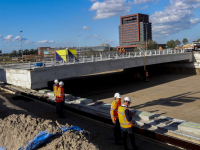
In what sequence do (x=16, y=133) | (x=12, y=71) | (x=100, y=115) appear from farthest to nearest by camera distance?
(x=12, y=71) → (x=100, y=115) → (x=16, y=133)

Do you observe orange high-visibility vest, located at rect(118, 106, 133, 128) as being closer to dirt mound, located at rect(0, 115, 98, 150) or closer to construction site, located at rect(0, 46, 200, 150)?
construction site, located at rect(0, 46, 200, 150)

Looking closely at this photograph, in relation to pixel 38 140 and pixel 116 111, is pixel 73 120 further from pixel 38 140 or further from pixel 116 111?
pixel 38 140

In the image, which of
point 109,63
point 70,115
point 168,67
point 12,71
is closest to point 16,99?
point 70,115

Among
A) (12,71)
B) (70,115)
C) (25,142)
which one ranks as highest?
(12,71)

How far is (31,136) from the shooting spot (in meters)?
4.89

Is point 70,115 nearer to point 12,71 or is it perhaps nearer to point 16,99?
point 16,99

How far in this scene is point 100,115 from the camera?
30.3 feet

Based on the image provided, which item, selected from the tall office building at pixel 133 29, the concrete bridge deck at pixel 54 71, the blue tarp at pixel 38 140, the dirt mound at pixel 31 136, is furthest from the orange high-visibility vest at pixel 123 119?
the tall office building at pixel 133 29

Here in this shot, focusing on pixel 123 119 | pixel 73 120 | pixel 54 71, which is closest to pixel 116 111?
pixel 123 119

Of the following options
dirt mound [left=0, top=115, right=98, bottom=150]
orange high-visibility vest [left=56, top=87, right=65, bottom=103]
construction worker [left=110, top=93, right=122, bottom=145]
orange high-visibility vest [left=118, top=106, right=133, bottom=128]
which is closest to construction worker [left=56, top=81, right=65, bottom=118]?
orange high-visibility vest [left=56, top=87, right=65, bottom=103]

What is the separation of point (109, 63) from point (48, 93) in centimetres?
1233

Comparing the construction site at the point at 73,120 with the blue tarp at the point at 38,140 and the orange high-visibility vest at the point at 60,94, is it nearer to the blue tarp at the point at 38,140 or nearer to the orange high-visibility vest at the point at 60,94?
the blue tarp at the point at 38,140

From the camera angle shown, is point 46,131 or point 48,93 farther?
point 48,93

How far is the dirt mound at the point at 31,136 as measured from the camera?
4.43 m
